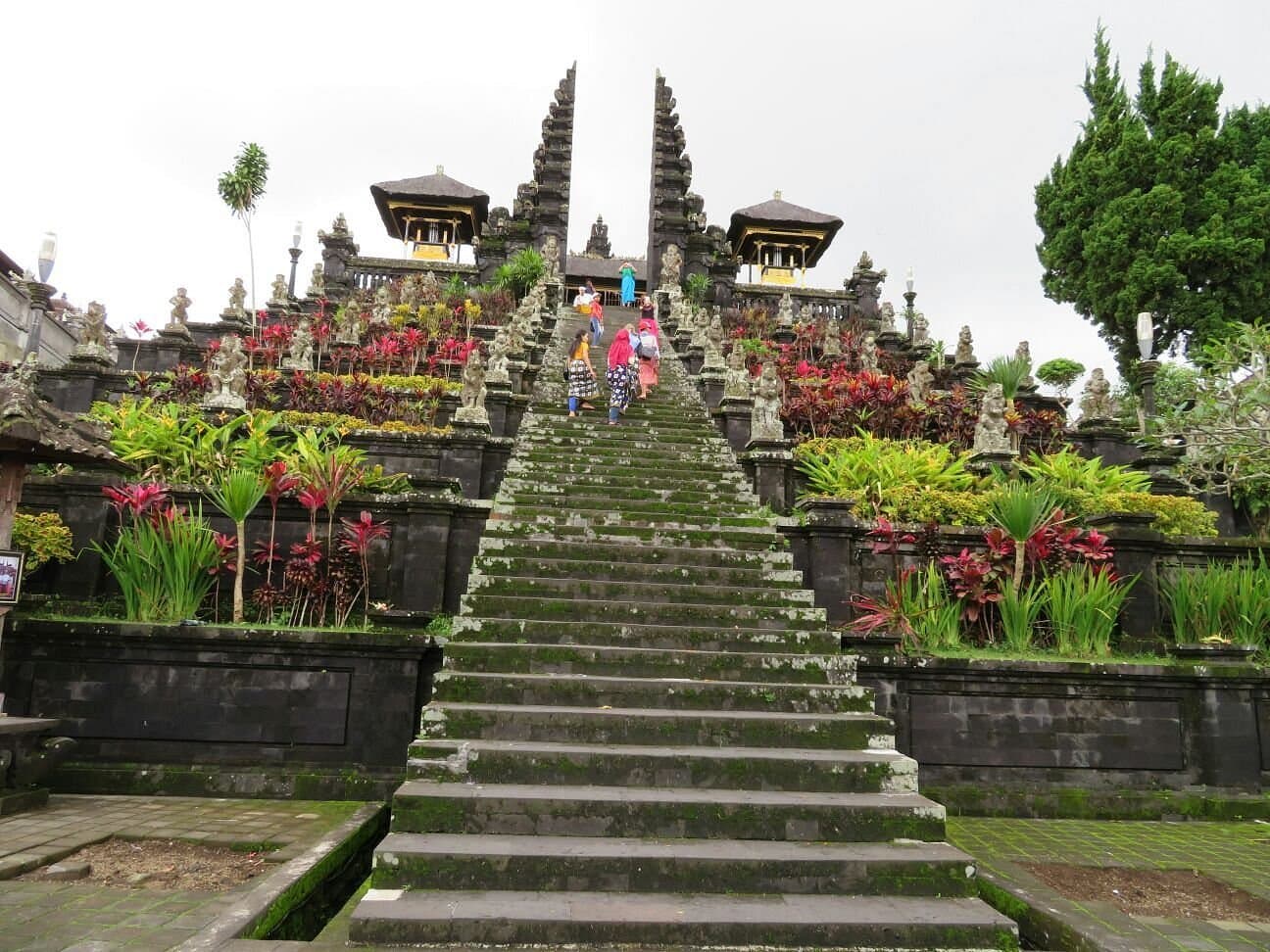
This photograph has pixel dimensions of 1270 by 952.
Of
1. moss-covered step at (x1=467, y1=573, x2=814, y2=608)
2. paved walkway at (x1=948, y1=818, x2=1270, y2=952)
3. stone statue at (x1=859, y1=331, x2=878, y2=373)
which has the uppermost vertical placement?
stone statue at (x1=859, y1=331, x2=878, y2=373)

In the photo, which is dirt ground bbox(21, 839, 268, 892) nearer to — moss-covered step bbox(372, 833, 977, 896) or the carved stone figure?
moss-covered step bbox(372, 833, 977, 896)

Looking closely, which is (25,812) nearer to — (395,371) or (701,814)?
(701,814)

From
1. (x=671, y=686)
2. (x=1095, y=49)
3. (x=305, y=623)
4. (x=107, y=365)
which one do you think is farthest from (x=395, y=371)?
(x=1095, y=49)

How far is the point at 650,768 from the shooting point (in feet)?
14.9

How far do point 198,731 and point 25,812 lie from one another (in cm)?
112

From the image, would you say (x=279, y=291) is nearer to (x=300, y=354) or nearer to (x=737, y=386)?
(x=300, y=354)

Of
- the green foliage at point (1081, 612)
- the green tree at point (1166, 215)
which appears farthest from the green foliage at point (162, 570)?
the green tree at point (1166, 215)

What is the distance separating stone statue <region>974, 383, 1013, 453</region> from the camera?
9.64 metres

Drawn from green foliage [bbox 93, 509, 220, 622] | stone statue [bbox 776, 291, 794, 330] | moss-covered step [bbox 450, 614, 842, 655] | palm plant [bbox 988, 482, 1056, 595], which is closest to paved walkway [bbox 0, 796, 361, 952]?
green foliage [bbox 93, 509, 220, 622]

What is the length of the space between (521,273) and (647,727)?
792 inches

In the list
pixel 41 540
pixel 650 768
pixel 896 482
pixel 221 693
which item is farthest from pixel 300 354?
pixel 650 768

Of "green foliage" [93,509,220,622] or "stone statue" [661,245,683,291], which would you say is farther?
"stone statue" [661,245,683,291]

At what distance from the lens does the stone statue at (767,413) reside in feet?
28.8

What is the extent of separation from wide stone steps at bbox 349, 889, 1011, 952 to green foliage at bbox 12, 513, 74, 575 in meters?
5.08
